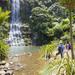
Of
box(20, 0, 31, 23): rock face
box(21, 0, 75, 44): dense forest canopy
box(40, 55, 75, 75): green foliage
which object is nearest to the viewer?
box(40, 55, 75, 75): green foliage

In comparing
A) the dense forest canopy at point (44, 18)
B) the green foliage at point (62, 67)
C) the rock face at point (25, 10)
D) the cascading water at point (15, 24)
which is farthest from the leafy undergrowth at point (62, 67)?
the rock face at point (25, 10)

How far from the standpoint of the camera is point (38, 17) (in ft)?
145

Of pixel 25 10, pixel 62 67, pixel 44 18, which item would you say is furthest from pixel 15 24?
pixel 62 67

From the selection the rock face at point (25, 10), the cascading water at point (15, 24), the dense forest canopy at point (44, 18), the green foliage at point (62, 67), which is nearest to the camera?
the green foliage at point (62, 67)

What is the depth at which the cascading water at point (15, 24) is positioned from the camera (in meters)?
46.4

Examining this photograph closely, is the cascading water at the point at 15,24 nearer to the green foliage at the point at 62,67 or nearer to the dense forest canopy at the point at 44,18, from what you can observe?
the dense forest canopy at the point at 44,18

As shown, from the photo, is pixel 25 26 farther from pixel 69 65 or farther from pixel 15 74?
pixel 69 65

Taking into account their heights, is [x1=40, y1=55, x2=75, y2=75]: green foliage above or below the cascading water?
above

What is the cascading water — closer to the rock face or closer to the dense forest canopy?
the rock face

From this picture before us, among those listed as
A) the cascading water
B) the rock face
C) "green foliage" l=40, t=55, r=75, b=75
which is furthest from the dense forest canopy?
"green foliage" l=40, t=55, r=75, b=75

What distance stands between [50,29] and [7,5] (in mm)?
9498

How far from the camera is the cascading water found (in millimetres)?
46422

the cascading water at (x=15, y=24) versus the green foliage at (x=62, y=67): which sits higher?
the green foliage at (x=62, y=67)

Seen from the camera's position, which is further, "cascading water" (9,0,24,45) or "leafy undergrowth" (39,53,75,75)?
"cascading water" (9,0,24,45)
